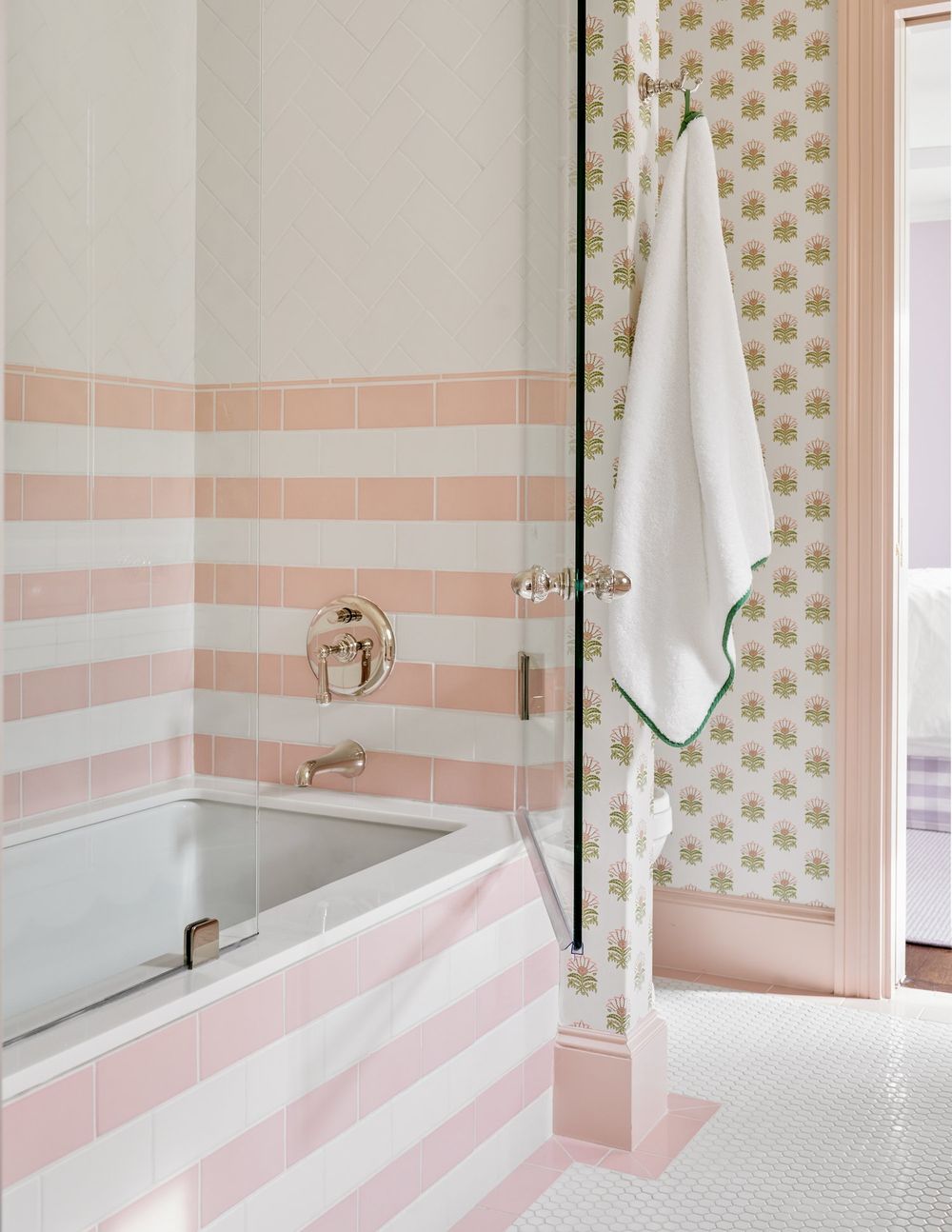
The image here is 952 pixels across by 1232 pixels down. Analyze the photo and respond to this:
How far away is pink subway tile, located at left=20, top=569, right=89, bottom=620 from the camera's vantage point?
4.46 feet

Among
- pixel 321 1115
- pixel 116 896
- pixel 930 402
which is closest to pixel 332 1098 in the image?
pixel 321 1115

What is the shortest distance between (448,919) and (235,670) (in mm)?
495

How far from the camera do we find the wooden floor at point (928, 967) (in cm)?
280

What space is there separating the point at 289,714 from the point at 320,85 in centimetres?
128

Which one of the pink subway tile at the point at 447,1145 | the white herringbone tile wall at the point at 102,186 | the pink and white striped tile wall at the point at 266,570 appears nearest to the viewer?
the white herringbone tile wall at the point at 102,186

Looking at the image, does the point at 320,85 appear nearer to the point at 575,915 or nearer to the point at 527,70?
the point at 527,70

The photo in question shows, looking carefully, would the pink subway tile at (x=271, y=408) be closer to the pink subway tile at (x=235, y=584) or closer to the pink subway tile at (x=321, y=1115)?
the pink subway tile at (x=235, y=584)

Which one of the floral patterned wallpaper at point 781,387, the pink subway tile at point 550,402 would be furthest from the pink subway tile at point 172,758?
the floral patterned wallpaper at point 781,387

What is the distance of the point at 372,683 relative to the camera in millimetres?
2387

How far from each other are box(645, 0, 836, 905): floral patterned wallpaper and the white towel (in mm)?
797

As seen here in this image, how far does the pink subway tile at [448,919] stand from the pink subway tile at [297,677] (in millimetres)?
750

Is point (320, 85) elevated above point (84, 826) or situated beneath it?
elevated above

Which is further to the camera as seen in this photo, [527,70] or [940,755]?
[940,755]

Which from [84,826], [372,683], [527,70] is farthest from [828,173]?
[84,826]
